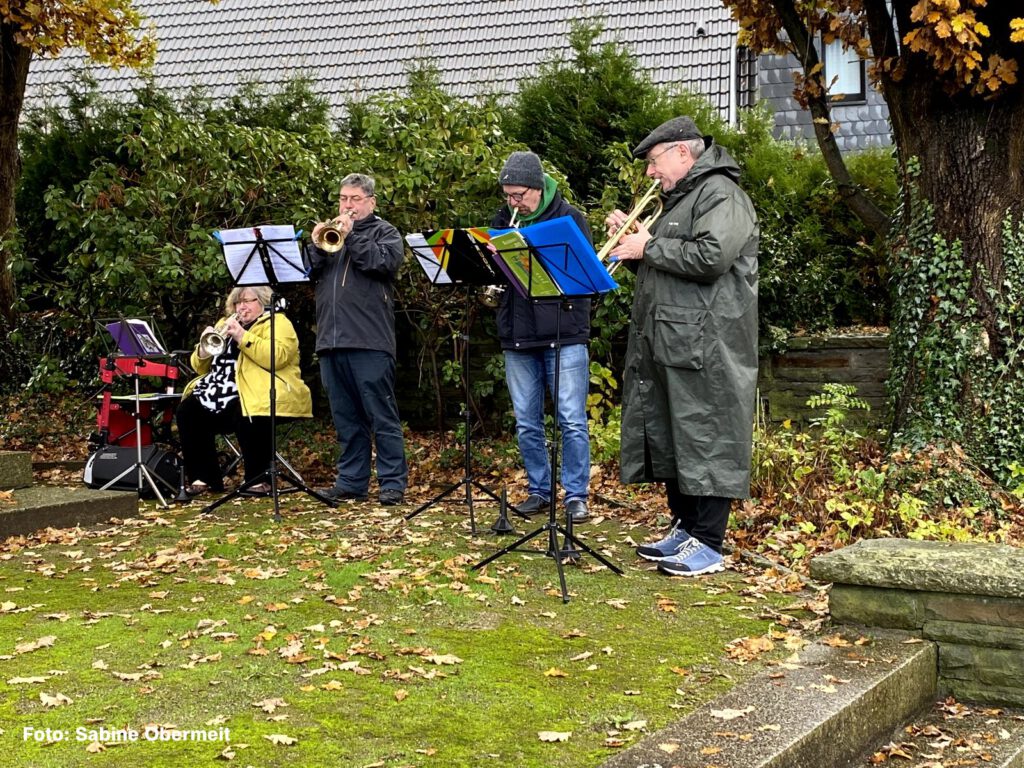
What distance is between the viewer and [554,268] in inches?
213

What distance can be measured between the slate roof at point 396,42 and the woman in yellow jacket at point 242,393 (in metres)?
9.35

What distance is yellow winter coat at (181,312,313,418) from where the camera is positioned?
25.2 ft

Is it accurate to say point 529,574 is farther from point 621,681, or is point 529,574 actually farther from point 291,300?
point 291,300

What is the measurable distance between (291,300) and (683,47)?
9.30 meters

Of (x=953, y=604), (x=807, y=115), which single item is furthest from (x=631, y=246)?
(x=807, y=115)

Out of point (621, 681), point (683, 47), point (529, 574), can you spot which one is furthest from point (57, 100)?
point (621, 681)

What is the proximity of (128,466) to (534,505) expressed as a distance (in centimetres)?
274

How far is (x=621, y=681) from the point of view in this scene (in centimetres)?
411

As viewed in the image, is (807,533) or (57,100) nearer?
(807,533)

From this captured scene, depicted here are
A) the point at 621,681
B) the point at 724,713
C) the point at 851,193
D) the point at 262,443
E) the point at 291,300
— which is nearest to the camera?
the point at 724,713

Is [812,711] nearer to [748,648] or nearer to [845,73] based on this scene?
[748,648]

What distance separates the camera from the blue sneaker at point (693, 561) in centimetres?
560

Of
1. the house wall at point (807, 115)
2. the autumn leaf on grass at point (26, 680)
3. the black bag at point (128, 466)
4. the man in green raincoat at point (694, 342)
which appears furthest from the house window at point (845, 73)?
the autumn leaf on grass at point (26, 680)

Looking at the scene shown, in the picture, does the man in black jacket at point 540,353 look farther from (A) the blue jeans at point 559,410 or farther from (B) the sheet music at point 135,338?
(B) the sheet music at point 135,338
